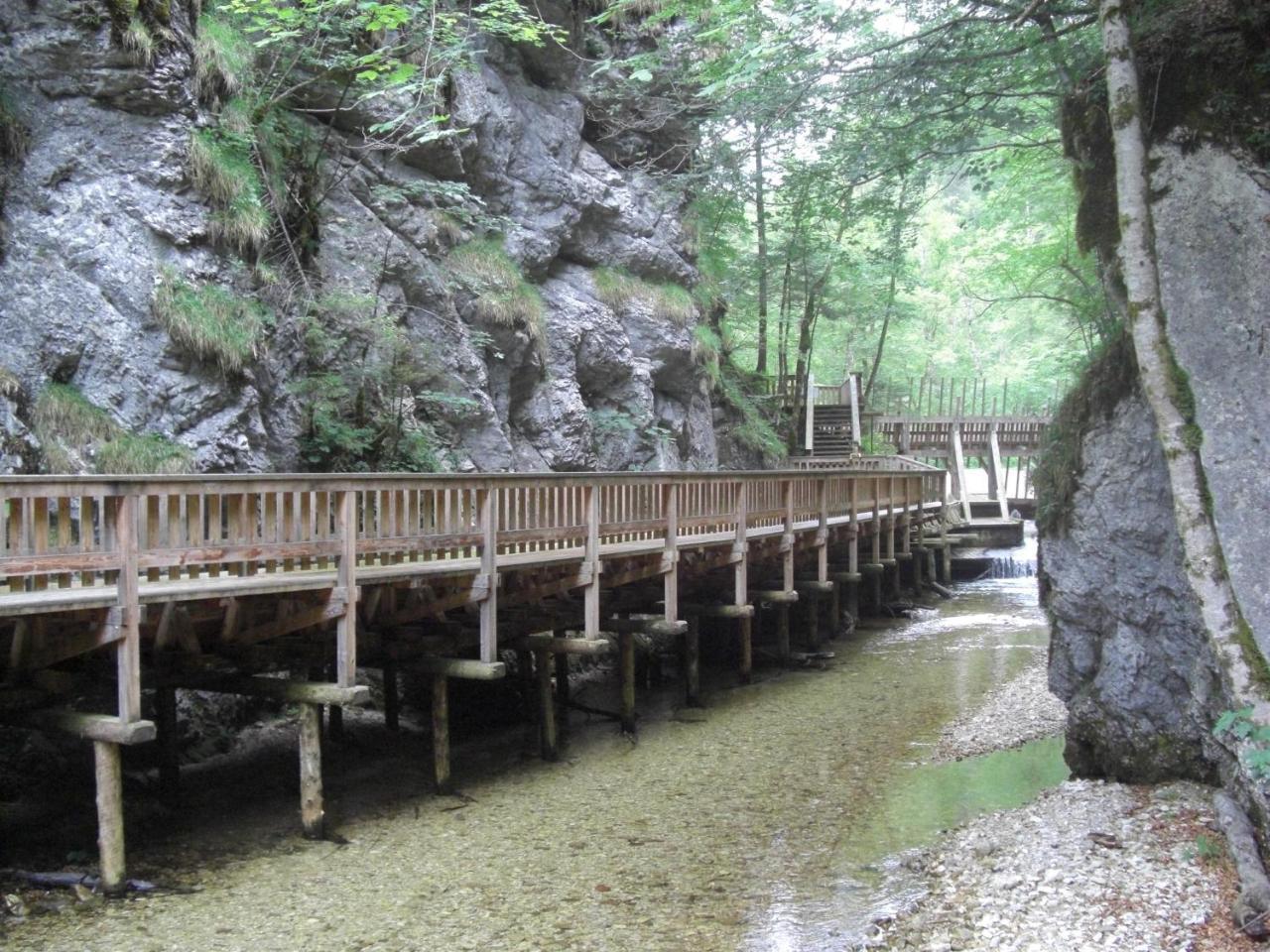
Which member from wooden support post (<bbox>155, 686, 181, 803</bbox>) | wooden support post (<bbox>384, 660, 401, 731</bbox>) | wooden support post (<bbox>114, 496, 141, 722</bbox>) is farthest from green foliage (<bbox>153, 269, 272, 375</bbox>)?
wooden support post (<bbox>114, 496, 141, 722</bbox>)

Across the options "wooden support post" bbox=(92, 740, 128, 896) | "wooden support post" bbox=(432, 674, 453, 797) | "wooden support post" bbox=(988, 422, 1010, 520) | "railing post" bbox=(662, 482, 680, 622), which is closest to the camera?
Answer: "wooden support post" bbox=(92, 740, 128, 896)

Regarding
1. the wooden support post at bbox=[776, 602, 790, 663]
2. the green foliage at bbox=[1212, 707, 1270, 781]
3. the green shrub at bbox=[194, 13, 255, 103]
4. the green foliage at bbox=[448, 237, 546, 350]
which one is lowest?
the wooden support post at bbox=[776, 602, 790, 663]

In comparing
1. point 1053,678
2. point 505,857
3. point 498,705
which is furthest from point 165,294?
point 1053,678

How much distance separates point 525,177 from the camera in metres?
20.8

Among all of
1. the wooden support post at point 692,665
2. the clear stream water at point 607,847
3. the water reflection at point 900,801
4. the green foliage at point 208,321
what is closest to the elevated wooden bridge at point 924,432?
the water reflection at point 900,801

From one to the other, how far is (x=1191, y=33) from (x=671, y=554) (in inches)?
300

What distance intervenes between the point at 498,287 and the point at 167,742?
10963 mm

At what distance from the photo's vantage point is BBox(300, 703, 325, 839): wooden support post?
27.9 ft

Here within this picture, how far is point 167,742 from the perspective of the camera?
9.62 metres

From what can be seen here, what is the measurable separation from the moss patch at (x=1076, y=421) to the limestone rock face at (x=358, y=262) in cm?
942

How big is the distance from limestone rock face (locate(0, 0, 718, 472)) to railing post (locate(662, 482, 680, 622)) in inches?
193

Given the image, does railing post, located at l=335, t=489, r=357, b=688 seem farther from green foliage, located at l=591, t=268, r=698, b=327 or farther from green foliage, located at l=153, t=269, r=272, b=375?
green foliage, located at l=591, t=268, r=698, b=327

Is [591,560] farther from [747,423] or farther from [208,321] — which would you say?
[747,423]

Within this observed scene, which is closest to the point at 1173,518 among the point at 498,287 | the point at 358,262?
the point at 358,262
